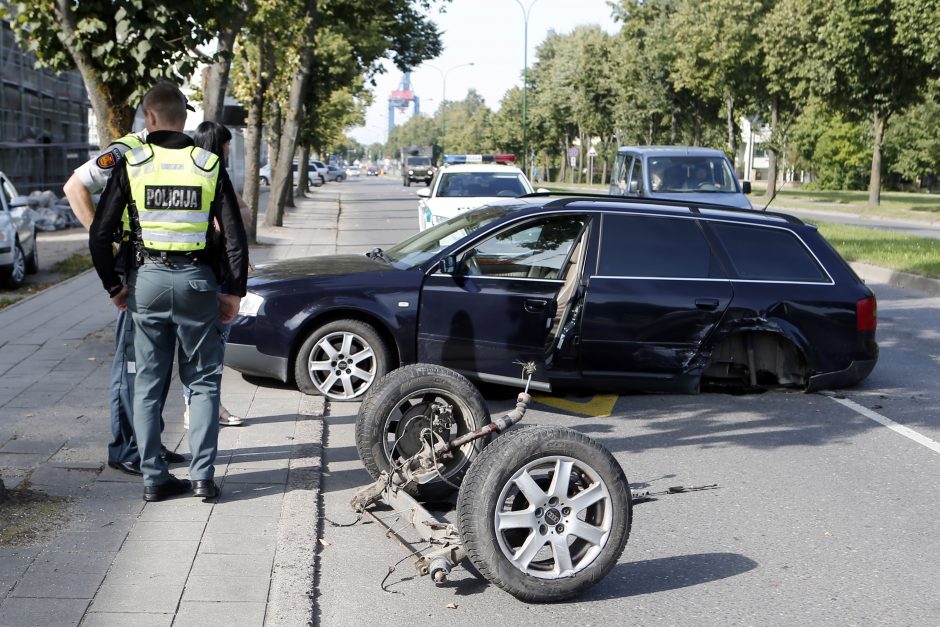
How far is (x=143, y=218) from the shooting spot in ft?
17.0

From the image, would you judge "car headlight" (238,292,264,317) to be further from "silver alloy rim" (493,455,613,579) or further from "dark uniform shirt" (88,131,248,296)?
A: "silver alloy rim" (493,455,613,579)

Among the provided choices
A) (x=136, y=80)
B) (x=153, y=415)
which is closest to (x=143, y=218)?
(x=153, y=415)

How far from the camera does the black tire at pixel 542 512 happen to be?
4.29 meters

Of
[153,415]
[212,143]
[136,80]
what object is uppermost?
[136,80]

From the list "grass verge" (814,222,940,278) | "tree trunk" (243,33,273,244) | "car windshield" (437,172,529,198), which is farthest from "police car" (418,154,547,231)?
"grass verge" (814,222,940,278)

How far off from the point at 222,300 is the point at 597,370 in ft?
10.8

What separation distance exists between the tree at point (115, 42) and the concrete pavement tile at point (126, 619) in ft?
18.7

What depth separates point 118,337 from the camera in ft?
18.8

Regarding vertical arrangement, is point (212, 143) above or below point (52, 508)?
above

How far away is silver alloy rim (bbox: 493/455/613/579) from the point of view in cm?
434

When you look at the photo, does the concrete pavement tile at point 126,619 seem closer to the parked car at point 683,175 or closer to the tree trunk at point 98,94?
the tree trunk at point 98,94

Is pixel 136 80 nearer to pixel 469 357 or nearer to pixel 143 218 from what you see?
pixel 469 357

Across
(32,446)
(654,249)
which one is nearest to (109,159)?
(32,446)

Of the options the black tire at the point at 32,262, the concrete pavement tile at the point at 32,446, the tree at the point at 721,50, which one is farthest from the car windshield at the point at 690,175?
the tree at the point at 721,50
